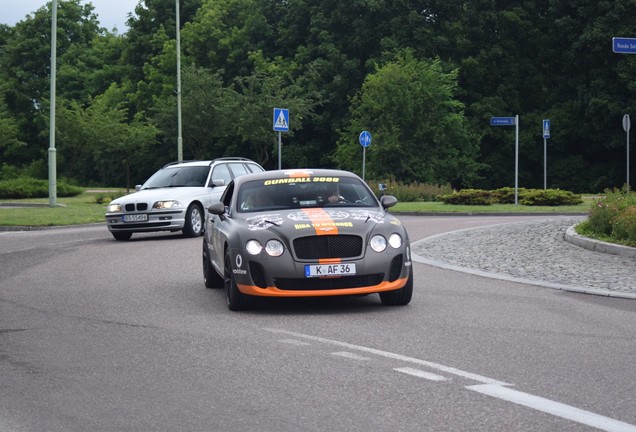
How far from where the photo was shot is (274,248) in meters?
11.2

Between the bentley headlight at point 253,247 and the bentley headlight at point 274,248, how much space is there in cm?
8

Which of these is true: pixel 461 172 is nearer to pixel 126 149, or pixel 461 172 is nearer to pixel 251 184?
pixel 126 149

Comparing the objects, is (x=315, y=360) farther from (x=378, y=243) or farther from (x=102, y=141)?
(x=102, y=141)

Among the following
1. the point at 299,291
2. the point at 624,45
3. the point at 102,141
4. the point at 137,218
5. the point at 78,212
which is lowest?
the point at 299,291

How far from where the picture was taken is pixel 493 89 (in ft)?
222

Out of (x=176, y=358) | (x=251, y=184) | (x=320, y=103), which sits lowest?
(x=176, y=358)

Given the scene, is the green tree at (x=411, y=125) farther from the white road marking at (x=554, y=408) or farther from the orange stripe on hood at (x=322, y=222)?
the white road marking at (x=554, y=408)

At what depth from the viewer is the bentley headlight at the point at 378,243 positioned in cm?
1131

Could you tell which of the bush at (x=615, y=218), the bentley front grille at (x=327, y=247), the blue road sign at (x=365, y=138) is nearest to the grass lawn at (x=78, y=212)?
the blue road sign at (x=365, y=138)

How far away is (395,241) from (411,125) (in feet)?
149

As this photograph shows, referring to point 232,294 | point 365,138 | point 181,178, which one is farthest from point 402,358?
point 365,138

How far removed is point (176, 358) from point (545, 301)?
521 centimetres

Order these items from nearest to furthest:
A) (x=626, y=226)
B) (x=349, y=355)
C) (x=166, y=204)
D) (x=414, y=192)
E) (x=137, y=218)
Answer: (x=349, y=355)
(x=626, y=226)
(x=137, y=218)
(x=166, y=204)
(x=414, y=192)

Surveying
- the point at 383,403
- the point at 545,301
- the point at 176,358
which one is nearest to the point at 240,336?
the point at 176,358
